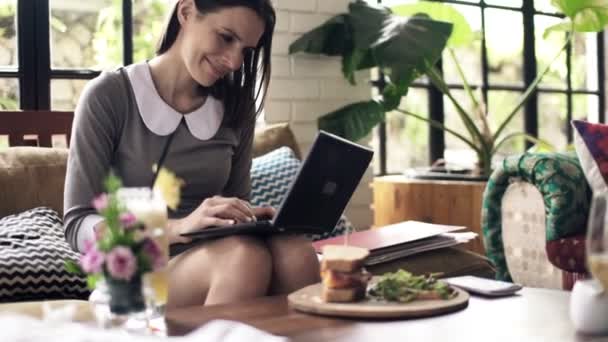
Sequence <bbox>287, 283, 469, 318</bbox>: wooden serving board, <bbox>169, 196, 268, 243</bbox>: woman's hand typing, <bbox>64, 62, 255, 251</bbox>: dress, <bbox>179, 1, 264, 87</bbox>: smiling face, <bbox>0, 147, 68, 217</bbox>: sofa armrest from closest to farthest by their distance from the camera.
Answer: <bbox>287, 283, 469, 318</bbox>: wooden serving board → <bbox>169, 196, 268, 243</bbox>: woman's hand typing → <bbox>64, 62, 255, 251</bbox>: dress → <bbox>179, 1, 264, 87</bbox>: smiling face → <bbox>0, 147, 68, 217</bbox>: sofa armrest

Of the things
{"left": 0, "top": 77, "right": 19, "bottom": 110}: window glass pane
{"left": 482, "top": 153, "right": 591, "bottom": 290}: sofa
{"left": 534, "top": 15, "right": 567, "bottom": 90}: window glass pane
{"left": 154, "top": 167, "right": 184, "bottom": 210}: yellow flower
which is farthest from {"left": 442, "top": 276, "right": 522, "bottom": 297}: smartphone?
{"left": 534, "top": 15, "right": 567, "bottom": 90}: window glass pane

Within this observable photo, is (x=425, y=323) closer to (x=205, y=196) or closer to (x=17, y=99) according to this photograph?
(x=205, y=196)

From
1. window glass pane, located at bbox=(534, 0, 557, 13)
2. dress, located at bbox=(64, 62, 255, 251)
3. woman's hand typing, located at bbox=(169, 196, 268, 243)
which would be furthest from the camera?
window glass pane, located at bbox=(534, 0, 557, 13)

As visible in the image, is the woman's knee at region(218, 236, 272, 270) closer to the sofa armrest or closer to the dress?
the dress

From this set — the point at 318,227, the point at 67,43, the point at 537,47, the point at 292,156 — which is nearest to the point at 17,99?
the point at 67,43

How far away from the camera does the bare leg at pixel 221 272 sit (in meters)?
1.55

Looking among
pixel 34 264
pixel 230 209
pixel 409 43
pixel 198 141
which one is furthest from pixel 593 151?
pixel 34 264

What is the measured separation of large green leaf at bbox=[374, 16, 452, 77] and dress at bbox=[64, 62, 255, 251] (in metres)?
1.21

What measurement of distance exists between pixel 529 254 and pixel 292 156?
85 cm

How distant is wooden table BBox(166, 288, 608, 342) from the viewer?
121 centimetres

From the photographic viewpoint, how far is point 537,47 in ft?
15.7

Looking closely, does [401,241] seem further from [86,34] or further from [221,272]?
[86,34]

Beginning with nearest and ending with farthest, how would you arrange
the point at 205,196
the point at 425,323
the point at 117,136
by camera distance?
the point at 425,323
the point at 117,136
the point at 205,196

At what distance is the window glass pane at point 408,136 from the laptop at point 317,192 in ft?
7.72
